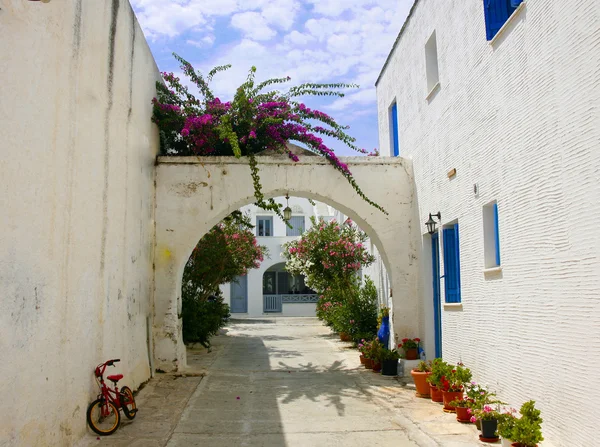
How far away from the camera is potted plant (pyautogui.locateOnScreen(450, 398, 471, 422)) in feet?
20.8

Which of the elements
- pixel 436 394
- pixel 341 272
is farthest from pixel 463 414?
pixel 341 272

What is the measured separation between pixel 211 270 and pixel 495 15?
10.1 metres

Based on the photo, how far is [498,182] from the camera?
6273 mm

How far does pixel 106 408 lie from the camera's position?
20.9 ft

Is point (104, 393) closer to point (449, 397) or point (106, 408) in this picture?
point (106, 408)

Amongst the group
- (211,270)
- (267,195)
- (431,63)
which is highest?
(431,63)

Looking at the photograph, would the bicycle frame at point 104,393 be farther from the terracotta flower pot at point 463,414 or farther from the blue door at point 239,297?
the blue door at point 239,297

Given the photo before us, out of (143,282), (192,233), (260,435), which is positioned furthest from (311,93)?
(260,435)

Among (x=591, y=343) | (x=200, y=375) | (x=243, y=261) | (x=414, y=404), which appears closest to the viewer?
(x=591, y=343)

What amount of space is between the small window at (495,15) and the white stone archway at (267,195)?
159 inches

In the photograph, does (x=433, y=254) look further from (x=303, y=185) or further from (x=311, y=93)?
(x=311, y=93)

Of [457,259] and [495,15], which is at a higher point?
[495,15]

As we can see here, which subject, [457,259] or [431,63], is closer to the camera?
[457,259]

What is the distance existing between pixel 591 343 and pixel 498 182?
2284 mm
